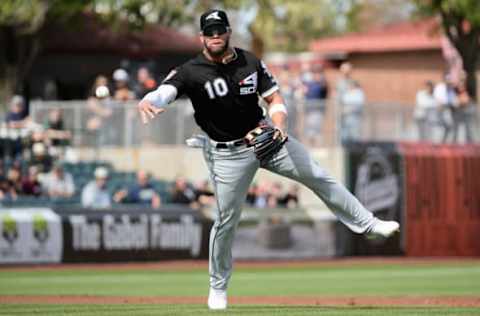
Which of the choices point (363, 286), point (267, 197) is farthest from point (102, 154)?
point (363, 286)

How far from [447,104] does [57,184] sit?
8000 mm

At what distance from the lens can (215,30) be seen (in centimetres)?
973

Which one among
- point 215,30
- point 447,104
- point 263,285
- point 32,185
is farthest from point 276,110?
point 447,104

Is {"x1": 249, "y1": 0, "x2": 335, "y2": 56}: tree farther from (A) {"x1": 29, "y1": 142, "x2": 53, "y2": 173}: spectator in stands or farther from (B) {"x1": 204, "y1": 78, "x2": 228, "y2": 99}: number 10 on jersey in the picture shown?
(B) {"x1": 204, "y1": 78, "x2": 228, "y2": 99}: number 10 on jersey

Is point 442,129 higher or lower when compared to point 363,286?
higher

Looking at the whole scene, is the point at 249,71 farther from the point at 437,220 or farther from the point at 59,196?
the point at 437,220

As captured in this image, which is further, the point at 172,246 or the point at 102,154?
the point at 102,154

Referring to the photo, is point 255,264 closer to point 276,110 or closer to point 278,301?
point 278,301

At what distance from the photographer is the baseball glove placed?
9789mm

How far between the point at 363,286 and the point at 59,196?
298 inches

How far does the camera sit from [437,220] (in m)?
24.6

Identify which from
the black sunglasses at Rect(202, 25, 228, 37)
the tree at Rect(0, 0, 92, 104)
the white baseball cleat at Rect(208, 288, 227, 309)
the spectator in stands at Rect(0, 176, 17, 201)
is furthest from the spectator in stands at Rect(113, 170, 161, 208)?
the black sunglasses at Rect(202, 25, 228, 37)

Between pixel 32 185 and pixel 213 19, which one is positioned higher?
pixel 213 19

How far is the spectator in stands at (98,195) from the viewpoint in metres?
21.6
